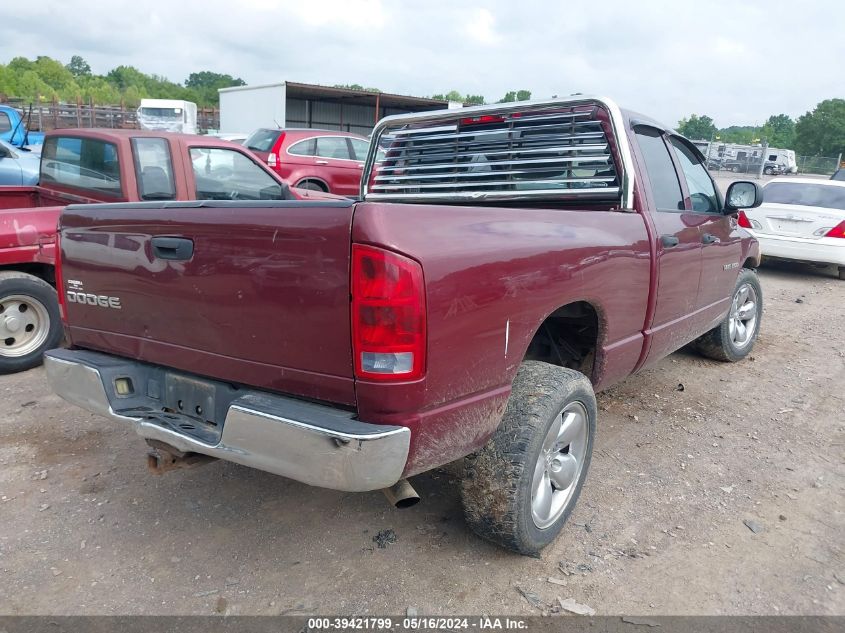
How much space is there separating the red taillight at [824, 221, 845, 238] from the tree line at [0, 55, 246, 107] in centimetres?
3644

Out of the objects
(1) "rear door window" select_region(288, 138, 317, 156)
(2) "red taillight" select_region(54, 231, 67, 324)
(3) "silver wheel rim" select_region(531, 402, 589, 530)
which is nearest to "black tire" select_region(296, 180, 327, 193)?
(1) "rear door window" select_region(288, 138, 317, 156)

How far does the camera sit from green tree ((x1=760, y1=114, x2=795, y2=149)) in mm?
79375

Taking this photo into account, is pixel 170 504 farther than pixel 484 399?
Yes

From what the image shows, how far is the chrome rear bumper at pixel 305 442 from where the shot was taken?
2068mm

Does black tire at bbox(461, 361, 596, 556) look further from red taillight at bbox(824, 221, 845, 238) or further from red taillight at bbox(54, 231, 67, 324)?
red taillight at bbox(824, 221, 845, 238)

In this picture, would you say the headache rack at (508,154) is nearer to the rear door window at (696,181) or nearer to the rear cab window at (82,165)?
the rear door window at (696,181)

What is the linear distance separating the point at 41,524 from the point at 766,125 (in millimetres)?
114138

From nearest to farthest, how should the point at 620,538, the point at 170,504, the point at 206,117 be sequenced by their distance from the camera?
1. the point at 620,538
2. the point at 170,504
3. the point at 206,117

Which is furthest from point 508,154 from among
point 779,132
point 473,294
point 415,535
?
point 779,132

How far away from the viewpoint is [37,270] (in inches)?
199

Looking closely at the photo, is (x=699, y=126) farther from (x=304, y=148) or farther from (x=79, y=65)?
(x=79, y=65)

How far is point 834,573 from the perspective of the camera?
2.75 meters

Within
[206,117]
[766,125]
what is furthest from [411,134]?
[766,125]

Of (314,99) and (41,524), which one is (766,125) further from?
(41,524)
